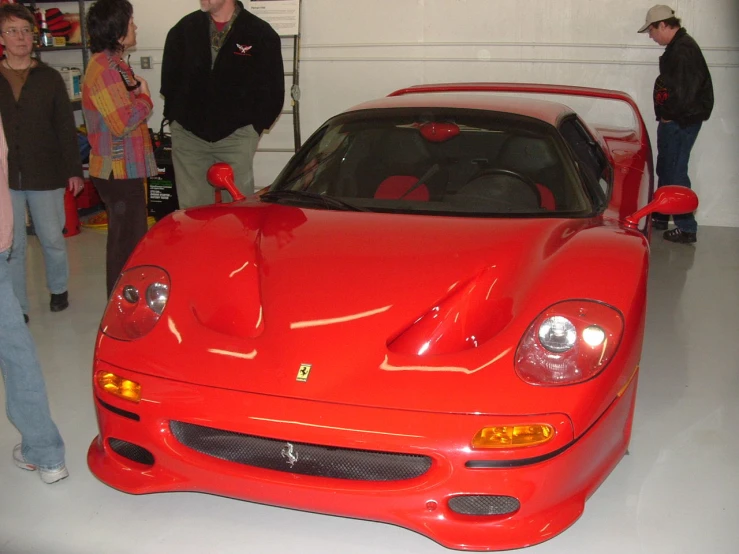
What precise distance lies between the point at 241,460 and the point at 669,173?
4.64 meters

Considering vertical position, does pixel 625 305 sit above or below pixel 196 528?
above

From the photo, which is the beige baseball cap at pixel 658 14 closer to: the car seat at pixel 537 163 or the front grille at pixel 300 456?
the car seat at pixel 537 163

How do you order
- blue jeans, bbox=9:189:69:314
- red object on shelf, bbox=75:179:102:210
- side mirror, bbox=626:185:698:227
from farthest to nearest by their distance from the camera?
red object on shelf, bbox=75:179:102:210 < blue jeans, bbox=9:189:69:314 < side mirror, bbox=626:185:698:227

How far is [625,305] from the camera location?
2.22m

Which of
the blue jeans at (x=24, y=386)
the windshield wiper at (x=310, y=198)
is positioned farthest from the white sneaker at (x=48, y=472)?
the windshield wiper at (x=310, y=198)

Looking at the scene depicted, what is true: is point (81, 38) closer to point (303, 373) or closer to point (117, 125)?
point (117, 125)

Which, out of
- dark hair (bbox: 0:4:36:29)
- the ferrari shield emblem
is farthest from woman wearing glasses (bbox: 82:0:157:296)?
the ferrari shield emblem

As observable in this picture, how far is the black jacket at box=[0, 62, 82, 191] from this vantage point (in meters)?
3.99

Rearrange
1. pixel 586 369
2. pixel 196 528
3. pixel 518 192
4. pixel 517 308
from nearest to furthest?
pixel 586 369 → pixel 517 308 → pixel 196 528 → pixel 518 192

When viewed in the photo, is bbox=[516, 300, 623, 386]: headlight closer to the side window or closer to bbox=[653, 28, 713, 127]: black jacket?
the side window

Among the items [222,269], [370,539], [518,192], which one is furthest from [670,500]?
[222,269]

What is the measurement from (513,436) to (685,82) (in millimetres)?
4380

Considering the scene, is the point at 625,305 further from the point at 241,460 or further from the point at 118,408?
the point at 118,408

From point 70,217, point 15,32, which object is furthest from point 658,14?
point 70,217
